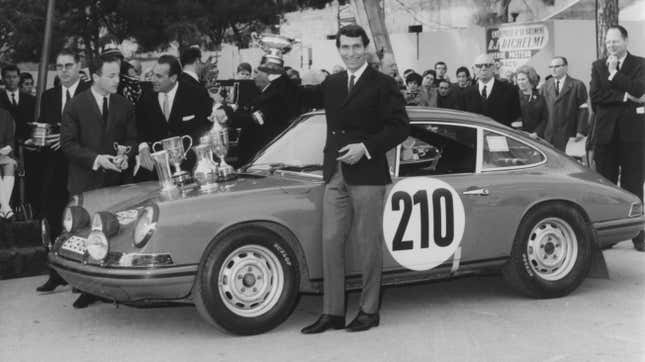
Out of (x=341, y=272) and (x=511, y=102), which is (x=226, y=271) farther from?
(x=511, y=102)

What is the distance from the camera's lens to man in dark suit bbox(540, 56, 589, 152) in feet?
40.4

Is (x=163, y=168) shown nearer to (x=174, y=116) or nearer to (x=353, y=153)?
(x=353, y=153)

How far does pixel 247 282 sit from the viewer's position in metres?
5.78

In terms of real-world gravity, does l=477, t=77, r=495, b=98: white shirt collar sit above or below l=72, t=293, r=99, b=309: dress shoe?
above

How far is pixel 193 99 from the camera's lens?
7.74 meters

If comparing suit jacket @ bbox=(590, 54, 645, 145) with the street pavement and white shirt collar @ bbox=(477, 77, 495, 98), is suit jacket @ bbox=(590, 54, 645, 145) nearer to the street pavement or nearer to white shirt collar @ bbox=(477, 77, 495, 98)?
white shirt collar @ bbox=(477, 77, 495, 98)

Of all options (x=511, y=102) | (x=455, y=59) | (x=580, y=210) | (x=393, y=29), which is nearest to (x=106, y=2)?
(x=455, y=59)

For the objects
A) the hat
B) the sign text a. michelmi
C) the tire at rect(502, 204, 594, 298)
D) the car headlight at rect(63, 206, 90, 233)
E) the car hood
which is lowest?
the tire at rect(502, 204, 594, 298)

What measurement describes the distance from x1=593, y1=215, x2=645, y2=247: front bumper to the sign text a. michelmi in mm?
16395

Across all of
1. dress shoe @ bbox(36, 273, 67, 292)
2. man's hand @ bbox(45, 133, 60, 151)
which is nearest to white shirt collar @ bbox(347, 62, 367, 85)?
man's hand @ bbox(45, 133, 60, 151)

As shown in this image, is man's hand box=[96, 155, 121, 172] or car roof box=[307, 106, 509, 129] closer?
car roof box=[307, 106, 509, 129]

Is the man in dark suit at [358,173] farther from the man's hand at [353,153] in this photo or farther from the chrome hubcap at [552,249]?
the chrome hubcap at [552,249]

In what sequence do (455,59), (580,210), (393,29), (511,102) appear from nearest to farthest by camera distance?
(580,210), (511,102), (455,59), (393,29)

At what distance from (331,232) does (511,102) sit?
16.2 feet
